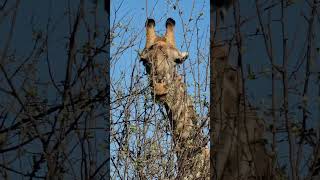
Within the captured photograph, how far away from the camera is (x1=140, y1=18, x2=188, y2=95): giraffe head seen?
3.16 m

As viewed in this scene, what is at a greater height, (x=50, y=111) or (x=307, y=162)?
(x=50, y=111)

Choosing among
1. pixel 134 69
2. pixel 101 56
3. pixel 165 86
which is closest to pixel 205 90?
pixel 165 86

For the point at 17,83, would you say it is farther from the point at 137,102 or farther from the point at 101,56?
the point at 137,102

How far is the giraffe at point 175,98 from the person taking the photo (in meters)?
3.16

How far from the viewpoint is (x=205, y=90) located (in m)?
Result: 3.11

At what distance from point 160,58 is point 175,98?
213mm

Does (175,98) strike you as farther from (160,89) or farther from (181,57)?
(181,57)

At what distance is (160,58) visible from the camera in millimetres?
3211

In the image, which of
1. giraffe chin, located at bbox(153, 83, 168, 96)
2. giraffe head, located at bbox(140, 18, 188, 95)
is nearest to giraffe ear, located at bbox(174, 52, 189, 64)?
giraffe head, located at bbox(140, 18, 188, 95)

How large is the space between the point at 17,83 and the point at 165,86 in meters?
1.88

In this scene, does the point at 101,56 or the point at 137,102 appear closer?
the point at 101,56

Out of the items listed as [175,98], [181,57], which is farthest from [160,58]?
[175,98]

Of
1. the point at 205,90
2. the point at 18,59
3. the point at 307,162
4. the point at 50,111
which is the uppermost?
the point at 205,90

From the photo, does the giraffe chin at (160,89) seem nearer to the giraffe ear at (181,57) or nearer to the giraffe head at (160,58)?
the giraffe head at (160,58)
